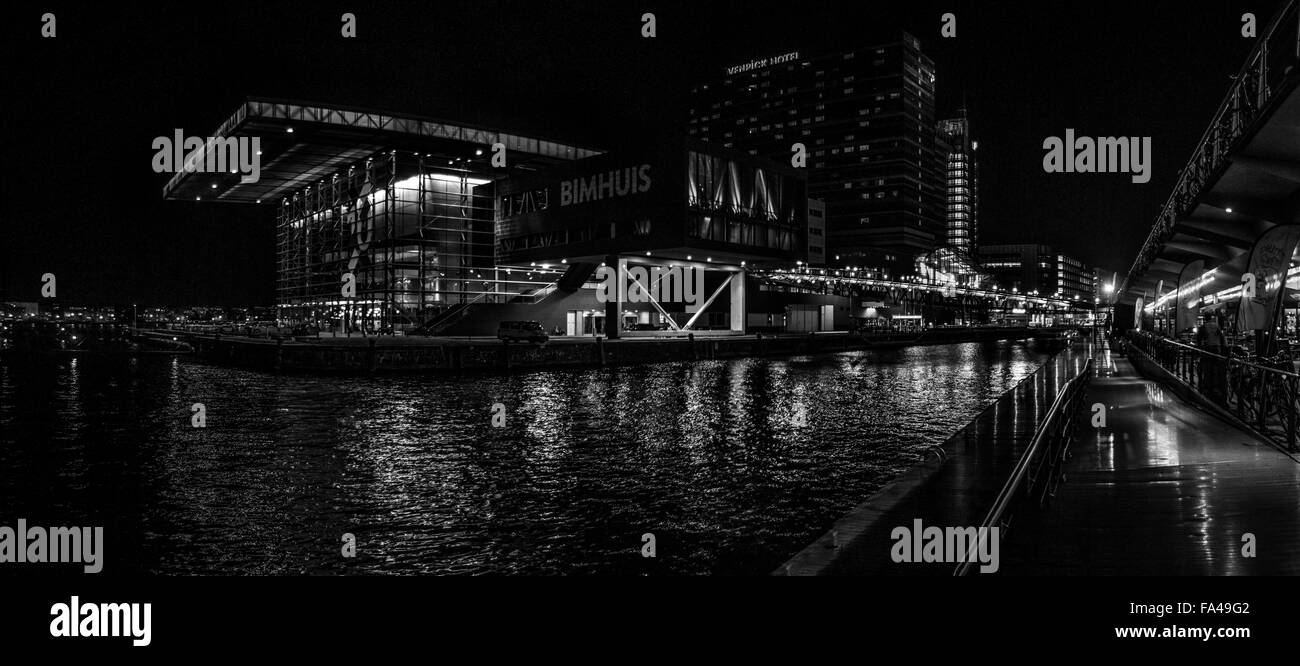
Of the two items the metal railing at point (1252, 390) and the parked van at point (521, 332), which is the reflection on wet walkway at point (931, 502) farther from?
the parked van at point (521, 332)

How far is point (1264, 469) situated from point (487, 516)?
30.3 ft

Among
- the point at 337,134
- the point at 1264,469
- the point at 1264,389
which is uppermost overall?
the point at 337,134

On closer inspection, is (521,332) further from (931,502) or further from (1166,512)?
(1166,512)

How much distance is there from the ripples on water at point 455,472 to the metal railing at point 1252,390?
17.0ft

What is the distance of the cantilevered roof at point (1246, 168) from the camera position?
12.2 m

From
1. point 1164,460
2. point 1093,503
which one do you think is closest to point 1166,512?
point 1093,503

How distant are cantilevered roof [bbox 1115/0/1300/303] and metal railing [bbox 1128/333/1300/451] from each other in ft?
10.6

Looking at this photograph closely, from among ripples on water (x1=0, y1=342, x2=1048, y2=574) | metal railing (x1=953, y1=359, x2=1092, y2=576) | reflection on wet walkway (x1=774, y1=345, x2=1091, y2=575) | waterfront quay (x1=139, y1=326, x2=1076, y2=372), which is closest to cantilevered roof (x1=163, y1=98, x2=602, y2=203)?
waterfront quay (x1=139, y1=326, x2=1076, y2=372)

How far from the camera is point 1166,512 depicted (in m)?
7.40

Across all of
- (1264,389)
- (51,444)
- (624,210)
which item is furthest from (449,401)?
(624,210)

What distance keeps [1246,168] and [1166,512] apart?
11384 mm

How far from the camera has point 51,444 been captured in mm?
16906

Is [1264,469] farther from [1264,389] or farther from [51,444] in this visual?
[51,444]
